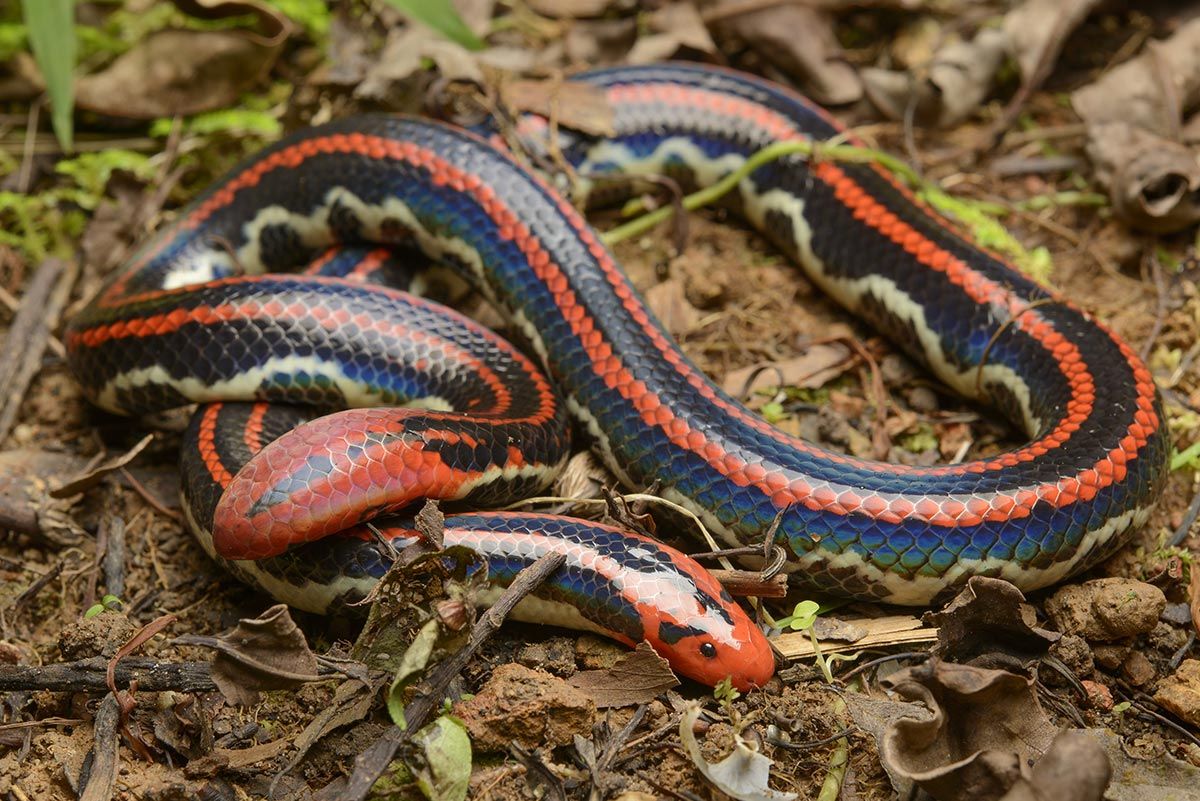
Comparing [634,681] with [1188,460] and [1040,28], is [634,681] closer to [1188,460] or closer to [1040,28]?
[1188,460]

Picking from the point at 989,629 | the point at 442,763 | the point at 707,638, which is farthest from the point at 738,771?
the point at 989,629

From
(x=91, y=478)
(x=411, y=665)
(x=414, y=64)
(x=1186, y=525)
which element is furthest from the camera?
(x=414, y=64)

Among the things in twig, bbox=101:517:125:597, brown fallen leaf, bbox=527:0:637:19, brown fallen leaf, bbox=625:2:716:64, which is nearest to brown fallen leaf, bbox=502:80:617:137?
brown fallen leaf, bbox=625:2:716:64

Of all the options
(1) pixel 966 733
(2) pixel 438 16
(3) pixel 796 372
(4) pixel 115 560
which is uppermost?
(2) pixel 438 16

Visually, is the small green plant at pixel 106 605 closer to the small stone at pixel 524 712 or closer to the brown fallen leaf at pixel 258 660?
the brown fallen leaf at pixel 258 660

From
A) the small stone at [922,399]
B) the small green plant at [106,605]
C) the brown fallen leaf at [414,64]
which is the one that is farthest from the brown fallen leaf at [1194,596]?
the brown fallen leaf at [414,64]

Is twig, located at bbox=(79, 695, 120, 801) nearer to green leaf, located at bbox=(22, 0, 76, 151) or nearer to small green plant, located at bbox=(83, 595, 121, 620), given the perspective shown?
small green plant, located at bbox=(83, 595, 121, 620)

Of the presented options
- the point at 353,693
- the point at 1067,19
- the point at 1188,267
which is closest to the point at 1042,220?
the point at 1188,267

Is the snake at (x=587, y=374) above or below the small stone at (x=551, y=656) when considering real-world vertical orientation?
above
